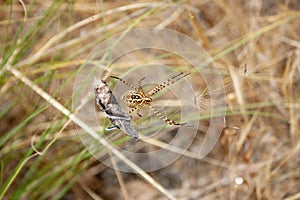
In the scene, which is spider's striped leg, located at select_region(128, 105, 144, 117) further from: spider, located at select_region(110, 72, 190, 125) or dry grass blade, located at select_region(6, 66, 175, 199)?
dry grass blade, located at select_region(6, 66, 175, 199)

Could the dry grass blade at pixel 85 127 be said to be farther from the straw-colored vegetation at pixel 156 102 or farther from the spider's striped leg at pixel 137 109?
the spider's striped leg at pixel 137 109

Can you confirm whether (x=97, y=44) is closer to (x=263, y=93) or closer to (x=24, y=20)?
(x=24, y=20)

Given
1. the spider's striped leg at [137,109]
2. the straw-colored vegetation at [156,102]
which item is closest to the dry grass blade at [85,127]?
the straw-colored vegetation at [156,102]

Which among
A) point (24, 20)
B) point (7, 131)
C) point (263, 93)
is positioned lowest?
point (263, 93)

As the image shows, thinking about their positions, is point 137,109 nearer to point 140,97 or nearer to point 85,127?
point 140,97

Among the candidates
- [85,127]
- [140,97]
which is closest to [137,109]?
[140,97]

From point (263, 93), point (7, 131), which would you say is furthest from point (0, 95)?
point (263, 93)

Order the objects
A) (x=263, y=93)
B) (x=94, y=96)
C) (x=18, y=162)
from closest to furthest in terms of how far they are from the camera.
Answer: (x=94, y=96) → (x=18, y=162) → (x=263, y=93)

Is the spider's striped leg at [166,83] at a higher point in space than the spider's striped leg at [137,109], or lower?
higher

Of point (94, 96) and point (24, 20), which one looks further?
point (24, 20)
